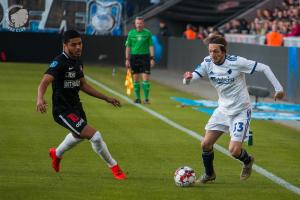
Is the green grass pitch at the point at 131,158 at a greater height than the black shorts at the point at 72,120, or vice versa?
the black shorts at the point at 72,120

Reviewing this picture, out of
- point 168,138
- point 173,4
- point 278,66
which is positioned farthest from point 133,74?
point 173,4

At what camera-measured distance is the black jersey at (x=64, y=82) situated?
1141 cm

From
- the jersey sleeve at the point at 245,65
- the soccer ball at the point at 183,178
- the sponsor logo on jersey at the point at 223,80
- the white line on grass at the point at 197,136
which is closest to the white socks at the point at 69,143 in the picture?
the soccer ball at the point at 183,178

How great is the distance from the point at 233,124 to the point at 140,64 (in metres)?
12.4

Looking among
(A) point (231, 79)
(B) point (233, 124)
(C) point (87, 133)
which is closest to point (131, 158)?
(C) point (87, 133)

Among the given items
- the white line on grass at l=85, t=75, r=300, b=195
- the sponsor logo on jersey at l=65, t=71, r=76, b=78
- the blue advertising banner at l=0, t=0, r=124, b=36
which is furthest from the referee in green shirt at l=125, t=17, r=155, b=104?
the blue advertising banner at l=0, t=0, r=124, b=36

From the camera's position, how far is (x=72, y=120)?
1141cm

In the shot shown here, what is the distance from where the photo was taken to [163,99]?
992 inches

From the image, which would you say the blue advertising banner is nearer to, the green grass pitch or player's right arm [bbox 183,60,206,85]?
the green grass pitch

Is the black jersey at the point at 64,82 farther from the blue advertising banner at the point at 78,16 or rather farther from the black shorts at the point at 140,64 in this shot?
the blue advertising banner at the point at 78,16

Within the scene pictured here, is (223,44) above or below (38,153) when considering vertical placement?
above

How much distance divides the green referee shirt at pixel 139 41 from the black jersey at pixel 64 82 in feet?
40.0

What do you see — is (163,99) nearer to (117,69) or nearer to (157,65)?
(117,69)

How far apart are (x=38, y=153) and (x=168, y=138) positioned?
330 centimetres
